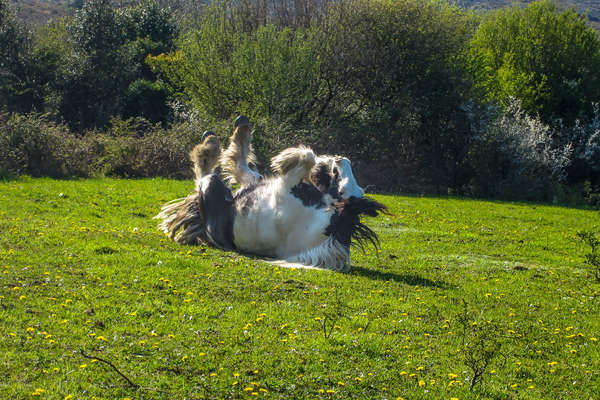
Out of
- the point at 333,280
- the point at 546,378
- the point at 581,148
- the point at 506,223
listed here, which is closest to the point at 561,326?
the point at 546,378

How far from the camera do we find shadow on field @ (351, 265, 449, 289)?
9751 mm

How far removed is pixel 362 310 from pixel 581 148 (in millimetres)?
32893

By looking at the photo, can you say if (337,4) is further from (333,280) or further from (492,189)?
(333,280)

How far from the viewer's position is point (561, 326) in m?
7.86

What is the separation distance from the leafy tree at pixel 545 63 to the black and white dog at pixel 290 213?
2680cm

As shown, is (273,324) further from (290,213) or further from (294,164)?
(294,164)

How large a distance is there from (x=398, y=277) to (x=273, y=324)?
3606 mm

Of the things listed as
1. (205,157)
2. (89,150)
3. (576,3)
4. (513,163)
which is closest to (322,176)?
(205,157)

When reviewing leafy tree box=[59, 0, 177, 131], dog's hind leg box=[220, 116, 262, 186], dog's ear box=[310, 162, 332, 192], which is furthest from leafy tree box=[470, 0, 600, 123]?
dog's ear box=[310, 162, 332, 192]

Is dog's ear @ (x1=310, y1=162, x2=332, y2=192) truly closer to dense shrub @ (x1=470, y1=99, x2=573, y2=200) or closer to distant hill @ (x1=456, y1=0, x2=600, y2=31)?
dense shrub @ (x1=470, y1=99, x2=573, y2=200)

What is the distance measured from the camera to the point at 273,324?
6992 millimetres

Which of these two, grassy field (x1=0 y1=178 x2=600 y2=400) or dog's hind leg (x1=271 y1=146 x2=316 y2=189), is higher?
dog's hind leg (x1=271 y1=146 x2=316 y2=189)

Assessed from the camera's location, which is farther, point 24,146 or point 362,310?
point 24,146

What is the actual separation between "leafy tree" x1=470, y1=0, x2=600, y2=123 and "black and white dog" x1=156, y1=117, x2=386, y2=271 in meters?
26.8
